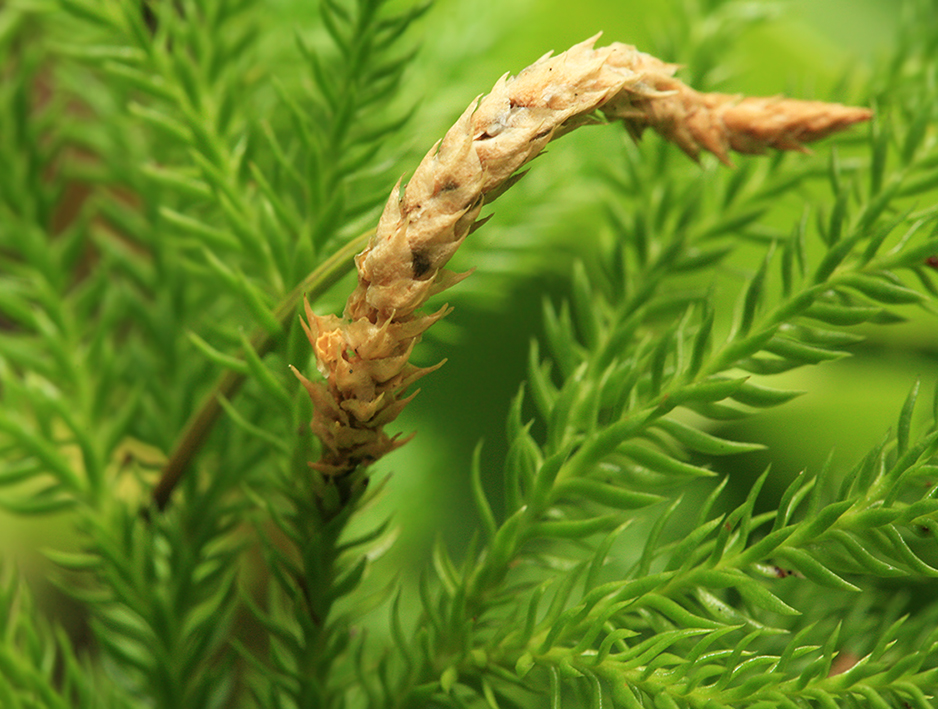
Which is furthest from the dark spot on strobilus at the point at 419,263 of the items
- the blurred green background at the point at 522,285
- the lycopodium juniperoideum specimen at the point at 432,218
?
the blurred green background at the point at 522,285

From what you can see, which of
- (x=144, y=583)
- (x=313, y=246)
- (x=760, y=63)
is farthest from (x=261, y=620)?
(x=760, y=63)

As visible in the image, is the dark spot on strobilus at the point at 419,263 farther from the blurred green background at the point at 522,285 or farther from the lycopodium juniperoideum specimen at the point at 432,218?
the blurred green background at the point at 522,285

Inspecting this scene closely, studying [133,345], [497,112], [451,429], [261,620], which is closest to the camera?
[497,112]

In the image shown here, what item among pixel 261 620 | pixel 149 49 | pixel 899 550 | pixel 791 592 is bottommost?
pixel 791 592

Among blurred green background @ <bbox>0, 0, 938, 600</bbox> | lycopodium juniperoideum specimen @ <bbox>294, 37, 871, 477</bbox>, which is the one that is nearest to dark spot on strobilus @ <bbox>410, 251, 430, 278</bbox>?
lycopodium juniperoideum specimen @ <bbox>294, 37, 871, 477</bbox>

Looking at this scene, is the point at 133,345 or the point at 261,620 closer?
the point at 261,620

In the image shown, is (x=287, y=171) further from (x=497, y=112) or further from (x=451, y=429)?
(x=451, y=429)

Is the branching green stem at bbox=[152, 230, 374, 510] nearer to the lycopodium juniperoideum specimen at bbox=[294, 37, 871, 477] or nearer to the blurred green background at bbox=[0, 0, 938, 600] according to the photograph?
the lycopodium juniperoideum specimen at bbox=[294, 37, 871, 477]
